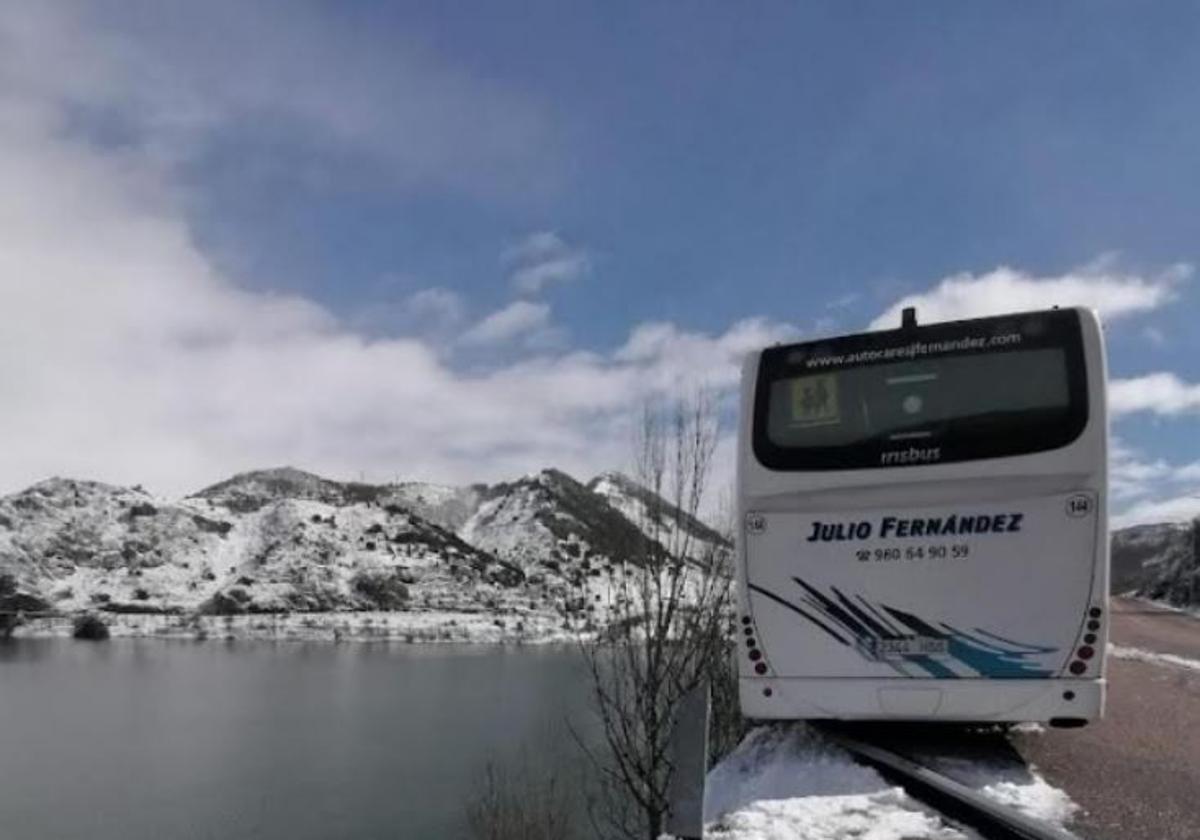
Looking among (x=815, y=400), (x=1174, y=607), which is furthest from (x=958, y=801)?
(x=1174, y=607)

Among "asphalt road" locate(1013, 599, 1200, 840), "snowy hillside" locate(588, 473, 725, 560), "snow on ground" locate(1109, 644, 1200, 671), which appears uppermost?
"snowy hillside" locate(588, 473, 725, 560)

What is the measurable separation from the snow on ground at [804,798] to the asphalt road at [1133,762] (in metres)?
1.17

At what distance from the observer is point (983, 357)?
31.0ft

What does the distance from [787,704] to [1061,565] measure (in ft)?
8.31

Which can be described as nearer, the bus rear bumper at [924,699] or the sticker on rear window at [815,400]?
the bus rear bumper at [924,699]

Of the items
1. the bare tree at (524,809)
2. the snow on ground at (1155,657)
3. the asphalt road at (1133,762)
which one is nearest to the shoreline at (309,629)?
the bare tree at (524,809)

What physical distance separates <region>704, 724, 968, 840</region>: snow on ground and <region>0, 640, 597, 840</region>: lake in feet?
89.7

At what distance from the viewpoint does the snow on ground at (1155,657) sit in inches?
821

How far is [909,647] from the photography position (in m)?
9.13

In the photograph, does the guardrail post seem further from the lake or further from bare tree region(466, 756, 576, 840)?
the lake

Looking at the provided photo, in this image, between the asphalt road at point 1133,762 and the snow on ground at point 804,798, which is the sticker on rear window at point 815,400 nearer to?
the snow on ground at point 804,798

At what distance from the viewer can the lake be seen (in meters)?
39.7

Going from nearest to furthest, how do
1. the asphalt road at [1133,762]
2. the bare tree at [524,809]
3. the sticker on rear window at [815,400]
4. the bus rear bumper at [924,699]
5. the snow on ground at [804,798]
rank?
the snow on ground at [804,798] → the asphalt road at [1133,762] → the bus rear bumper at [924,699] → the sticker on rear window at [815,400] → the bare tree at [524,809]

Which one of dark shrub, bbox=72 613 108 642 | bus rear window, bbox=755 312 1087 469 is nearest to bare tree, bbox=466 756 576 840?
bus rear window, bbox=755 312 1087 469
